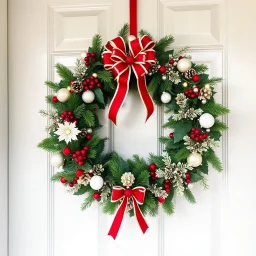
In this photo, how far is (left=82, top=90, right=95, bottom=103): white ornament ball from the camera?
0.74 m

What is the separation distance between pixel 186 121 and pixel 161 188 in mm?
196

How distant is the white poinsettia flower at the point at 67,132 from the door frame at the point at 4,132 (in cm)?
26

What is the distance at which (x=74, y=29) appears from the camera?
2.80ft

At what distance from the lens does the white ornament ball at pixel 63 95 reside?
74cm

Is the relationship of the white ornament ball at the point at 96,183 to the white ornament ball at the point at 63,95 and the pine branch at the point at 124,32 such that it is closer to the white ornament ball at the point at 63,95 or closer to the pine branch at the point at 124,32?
the white ornament ball at the point at 63,95

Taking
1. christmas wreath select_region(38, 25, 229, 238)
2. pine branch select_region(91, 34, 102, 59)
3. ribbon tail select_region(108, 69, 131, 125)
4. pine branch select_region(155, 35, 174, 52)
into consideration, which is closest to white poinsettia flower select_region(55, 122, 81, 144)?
christmas wreath select_region(38, 25, 229, 238)

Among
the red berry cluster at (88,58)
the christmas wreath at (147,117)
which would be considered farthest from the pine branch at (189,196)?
the red berry cluster at (88,58)

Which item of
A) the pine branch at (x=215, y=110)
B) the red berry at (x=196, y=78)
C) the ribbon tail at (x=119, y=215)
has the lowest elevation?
the ribbon tail at (x=119, y=215)

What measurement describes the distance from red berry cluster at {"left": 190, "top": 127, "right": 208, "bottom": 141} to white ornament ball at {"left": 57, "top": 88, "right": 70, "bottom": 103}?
35 centimetres

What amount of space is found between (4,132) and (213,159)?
2.16ft

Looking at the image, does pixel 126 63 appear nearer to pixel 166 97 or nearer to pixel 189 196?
pixel 166 97

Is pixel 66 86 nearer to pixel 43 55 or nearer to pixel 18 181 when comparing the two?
pixel 43 55

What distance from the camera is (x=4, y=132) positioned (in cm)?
87

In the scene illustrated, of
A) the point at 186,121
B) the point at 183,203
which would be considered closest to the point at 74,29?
the point at 186,121
